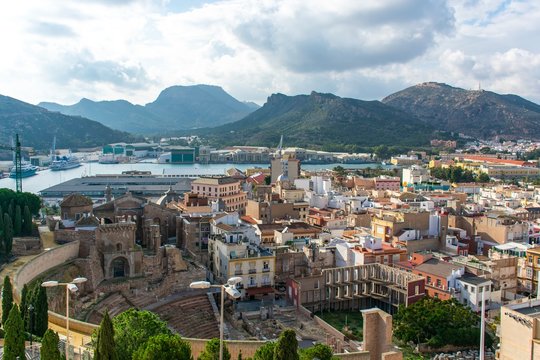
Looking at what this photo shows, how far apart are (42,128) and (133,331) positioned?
562ft

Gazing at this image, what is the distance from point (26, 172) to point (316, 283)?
97784mm

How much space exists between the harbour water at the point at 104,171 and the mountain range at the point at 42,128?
88.4ft

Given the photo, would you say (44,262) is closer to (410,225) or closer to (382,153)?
(410,225)

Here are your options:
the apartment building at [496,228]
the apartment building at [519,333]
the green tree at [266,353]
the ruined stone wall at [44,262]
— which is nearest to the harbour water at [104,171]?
the ruined stone wall at [44,262]

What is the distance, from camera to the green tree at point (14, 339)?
14.6 m

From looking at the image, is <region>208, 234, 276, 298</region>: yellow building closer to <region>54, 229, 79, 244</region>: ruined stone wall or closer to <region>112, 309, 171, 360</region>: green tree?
<region>54, 229, 79, 244</region>: ruined stone wall

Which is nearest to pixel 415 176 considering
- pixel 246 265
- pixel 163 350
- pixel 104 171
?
pixel 246 265

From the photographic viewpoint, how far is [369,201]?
2031 inches

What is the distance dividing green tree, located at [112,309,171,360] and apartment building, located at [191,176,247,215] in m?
37.4

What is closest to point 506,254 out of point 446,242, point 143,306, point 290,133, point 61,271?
point 446,242

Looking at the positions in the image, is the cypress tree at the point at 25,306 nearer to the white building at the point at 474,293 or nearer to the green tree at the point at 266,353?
the green tree at the point at 266,353

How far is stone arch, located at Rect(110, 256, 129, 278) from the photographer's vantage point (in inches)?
1175

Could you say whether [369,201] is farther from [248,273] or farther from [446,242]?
[248,273]

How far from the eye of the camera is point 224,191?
5528 centimetres
